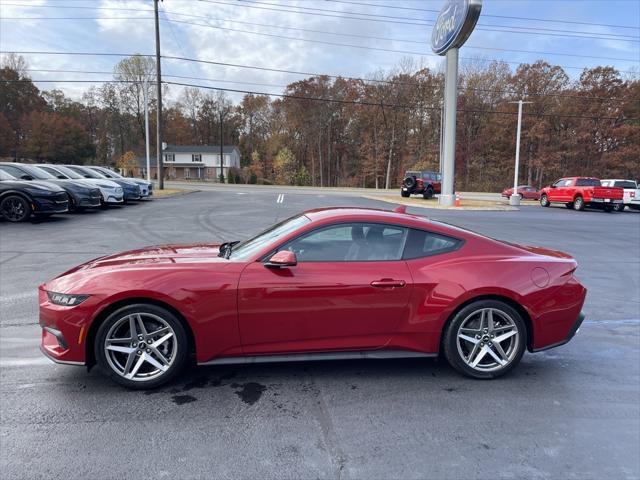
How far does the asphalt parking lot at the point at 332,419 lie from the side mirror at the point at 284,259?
3.33ft

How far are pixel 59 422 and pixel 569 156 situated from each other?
6151cm

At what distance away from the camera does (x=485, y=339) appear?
366cm

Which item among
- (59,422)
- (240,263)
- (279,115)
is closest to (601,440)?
(240,263)

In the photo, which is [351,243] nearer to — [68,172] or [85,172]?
[68,172]

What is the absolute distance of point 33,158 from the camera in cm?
6475

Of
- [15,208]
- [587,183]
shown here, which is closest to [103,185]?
[15,208]

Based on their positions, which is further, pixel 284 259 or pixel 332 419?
pixel 284 259

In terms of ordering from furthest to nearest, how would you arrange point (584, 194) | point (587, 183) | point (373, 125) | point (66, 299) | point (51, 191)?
point (373, 125)
point (587, 183)
point (584, 194)
point (51, 191)
point (66, 299)

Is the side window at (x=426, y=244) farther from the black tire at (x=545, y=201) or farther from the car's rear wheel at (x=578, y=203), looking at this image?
the black tire at (x=545, y=201)

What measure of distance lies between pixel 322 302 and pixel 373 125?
64.8 meters

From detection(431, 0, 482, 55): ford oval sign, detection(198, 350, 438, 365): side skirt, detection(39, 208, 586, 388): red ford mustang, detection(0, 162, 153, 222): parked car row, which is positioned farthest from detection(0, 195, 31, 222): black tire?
detection(431, 0, 482, 55): ford oval sign

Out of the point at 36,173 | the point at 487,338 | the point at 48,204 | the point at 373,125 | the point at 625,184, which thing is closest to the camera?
the point at 487,338

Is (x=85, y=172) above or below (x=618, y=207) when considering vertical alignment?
above

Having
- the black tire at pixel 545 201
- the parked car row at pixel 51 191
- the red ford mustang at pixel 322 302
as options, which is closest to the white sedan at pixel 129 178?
the parked car row at pixel 51 191
